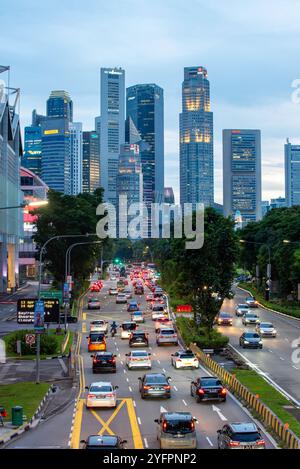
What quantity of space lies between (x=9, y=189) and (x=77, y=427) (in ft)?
337

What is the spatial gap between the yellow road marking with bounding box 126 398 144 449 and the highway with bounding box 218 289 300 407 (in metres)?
7.88

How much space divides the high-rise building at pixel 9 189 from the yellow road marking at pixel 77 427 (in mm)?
83360

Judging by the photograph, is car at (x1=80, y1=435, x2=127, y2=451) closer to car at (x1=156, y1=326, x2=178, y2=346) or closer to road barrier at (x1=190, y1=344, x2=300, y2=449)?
road barrier at (x1=190, y1=344, x2=300, y2=449)

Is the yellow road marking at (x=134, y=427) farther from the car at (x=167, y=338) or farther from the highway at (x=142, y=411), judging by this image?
the car at (x=167, y=338)

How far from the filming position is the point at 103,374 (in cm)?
4616

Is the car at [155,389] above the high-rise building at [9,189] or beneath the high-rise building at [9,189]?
beneath

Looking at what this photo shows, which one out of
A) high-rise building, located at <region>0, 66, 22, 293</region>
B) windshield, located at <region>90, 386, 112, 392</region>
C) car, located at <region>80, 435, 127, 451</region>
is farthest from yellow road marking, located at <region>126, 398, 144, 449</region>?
high-rise building, located at <region>0, 66, 22, 293</region>

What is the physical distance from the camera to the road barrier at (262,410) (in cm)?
2484

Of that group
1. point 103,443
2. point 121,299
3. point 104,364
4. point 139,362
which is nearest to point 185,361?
point 139,362

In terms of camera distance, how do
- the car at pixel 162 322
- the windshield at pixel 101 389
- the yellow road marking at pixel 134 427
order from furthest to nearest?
the car at pixel 162 322 → the windshield at pixel 101 389 → the yellow road marking at pixel 134 427

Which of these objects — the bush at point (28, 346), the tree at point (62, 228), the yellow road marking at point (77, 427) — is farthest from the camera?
the tree at point (62, 228)

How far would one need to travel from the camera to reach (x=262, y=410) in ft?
99.6

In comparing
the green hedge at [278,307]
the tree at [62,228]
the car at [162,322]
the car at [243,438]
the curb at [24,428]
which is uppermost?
the tree at [62,228]

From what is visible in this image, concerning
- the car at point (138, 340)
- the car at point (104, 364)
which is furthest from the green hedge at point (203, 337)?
the car at point (104, 364)
